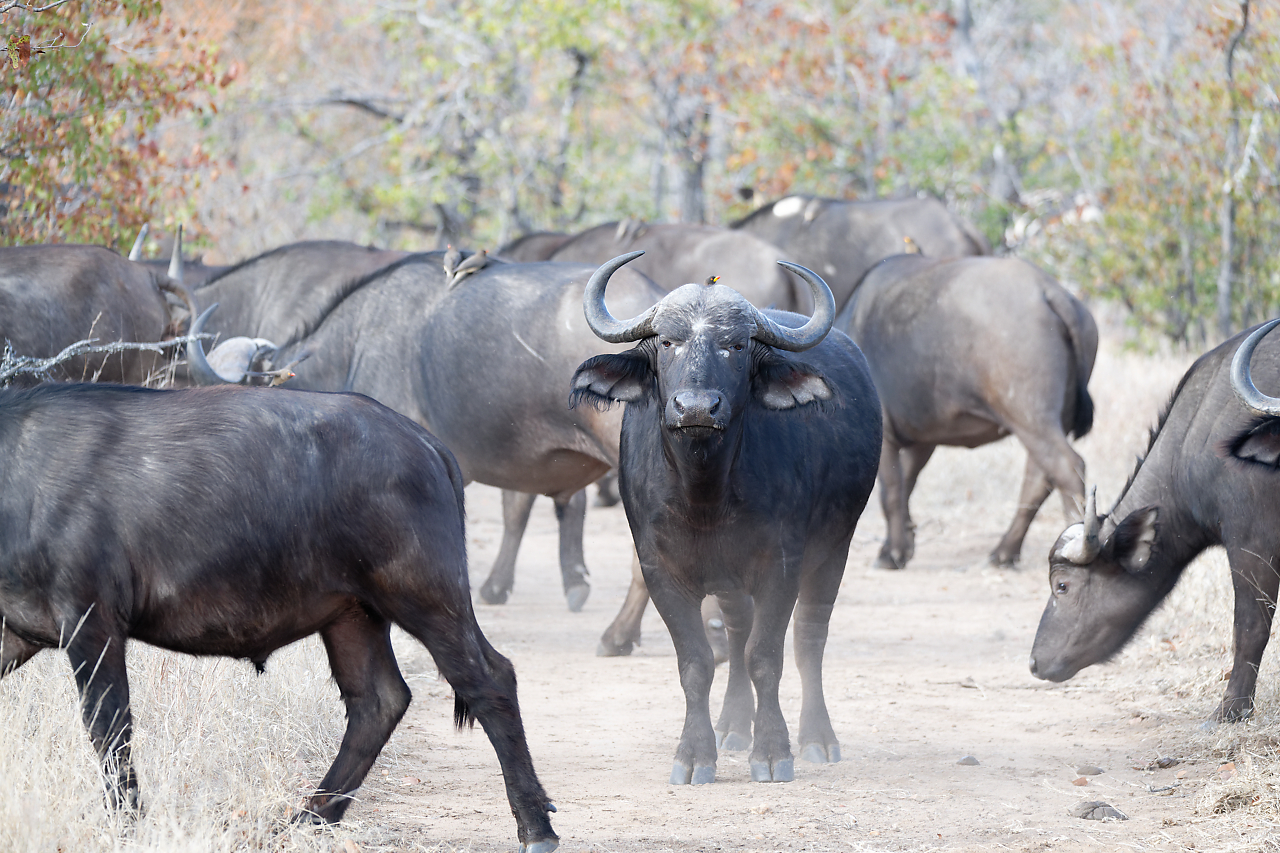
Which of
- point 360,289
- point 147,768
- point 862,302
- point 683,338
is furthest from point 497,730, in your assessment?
point 862,302

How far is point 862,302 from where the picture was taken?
35.6 feet

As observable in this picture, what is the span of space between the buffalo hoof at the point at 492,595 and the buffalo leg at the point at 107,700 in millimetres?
5093

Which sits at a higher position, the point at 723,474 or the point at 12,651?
the point at 723,474

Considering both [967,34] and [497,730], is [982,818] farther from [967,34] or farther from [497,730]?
[967,34]

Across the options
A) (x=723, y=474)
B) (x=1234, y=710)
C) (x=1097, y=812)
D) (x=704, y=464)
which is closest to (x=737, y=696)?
(x=723, y=474)

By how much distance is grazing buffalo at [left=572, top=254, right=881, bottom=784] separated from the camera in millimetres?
5293

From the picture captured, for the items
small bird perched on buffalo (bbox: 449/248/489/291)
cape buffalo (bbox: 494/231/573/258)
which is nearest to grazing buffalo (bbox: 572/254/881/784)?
small bird perched on buffalo (bbox: 449/248/489/291)

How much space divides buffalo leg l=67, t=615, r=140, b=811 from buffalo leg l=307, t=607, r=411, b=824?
715 mm

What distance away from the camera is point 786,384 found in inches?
215

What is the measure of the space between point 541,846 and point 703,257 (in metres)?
6.93

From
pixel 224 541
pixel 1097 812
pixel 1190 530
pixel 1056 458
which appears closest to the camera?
pixel 224 541

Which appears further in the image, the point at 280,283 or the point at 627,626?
the point at 280,283

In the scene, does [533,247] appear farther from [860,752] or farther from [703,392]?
[703,392]

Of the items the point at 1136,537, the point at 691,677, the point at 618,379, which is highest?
the point at 618,379
